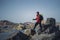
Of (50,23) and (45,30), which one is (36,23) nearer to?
(45,30)

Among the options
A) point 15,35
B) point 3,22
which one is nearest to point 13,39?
point 15,35

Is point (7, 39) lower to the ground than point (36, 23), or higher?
lower

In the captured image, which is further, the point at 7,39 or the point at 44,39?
the point at 7,39

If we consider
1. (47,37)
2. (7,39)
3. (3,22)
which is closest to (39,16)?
(47,37)

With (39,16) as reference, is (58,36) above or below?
below

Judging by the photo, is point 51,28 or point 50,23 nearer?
point 51,28

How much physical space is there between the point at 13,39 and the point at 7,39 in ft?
0.95

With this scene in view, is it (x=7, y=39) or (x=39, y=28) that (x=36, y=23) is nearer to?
(x=39, y=28)

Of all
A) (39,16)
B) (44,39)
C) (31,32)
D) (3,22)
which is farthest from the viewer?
(3,22)

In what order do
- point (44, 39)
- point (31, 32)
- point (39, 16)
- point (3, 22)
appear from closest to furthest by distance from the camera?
1. point (44, 39)
2. point (39, 16)
3. point (31, 32)
4. point (3, 22)

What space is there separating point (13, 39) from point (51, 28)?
194cm

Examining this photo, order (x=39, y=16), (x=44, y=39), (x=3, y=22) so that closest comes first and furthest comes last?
(x=44, y=39)
(x=39, y=16)
(x=3, y=22)

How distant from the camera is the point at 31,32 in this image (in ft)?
30.2

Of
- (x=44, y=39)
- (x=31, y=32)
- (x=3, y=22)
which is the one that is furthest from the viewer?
(x=3, y=22)
